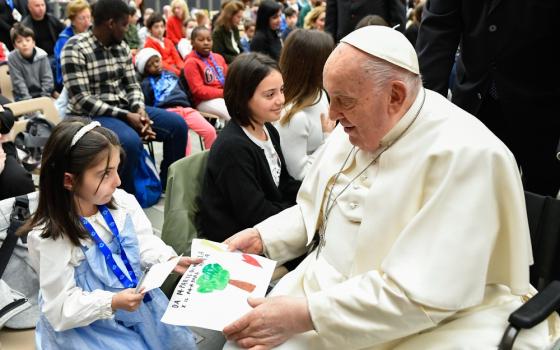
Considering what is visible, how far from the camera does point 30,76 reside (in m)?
5.80

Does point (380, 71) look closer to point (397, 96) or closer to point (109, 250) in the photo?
point (397, 96)

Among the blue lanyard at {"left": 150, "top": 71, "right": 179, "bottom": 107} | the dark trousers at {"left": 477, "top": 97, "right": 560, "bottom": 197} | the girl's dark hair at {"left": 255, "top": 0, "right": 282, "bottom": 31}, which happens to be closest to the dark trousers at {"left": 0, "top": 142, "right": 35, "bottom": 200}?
the blue lanyard at {"left": 150, "top": 71, "right": 179, "bottom": 107}

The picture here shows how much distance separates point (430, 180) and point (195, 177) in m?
1.20

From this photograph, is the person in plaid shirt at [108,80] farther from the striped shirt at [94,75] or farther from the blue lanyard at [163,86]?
the blue lanyard at [163,86]

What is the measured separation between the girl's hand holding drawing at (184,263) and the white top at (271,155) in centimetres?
79

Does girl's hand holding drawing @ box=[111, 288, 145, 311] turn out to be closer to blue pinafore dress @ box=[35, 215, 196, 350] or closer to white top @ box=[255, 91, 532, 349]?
blue pinafore dress @ box=[35, 215, 196, 350]

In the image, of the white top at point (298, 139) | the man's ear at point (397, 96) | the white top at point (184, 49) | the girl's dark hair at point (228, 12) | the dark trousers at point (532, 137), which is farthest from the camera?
A: the white top at point (184, 49)

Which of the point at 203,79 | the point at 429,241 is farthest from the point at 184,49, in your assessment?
the point at 429,241

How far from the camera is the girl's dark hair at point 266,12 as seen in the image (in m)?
6.89

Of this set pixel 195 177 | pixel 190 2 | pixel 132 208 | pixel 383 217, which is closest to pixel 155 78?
pixel 195 177

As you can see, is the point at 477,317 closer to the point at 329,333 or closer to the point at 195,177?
the point at 329,333

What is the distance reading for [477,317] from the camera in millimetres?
1554

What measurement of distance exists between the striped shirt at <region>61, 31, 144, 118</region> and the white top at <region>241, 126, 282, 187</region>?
1.93 metres

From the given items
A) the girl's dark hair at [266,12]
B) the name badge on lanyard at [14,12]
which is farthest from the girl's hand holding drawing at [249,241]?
the name badge on lanyard at [14,12]
